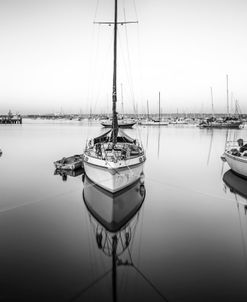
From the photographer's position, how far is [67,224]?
31.2 ft

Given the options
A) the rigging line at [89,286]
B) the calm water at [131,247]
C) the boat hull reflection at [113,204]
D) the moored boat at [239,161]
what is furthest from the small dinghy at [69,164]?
the rigging line at [89,286]

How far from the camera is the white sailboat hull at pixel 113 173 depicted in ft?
37.9

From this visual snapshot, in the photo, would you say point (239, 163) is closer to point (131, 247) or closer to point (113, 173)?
point (113, 173)

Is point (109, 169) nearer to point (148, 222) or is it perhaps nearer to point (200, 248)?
point (148, 222)

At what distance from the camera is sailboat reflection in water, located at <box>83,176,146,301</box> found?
753 cm

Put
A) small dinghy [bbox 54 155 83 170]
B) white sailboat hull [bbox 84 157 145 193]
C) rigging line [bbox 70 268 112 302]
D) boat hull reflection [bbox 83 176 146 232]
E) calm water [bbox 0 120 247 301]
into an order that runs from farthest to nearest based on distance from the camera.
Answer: small dinghy [bbox 54 155 83 170]
white sailboat hull [bbox 84 157 145 193]
boat hull reflection [bbox 83 176 146 232]
calm water [bbox 0 120 247 301]
rigging line [bbox 70 268 112 302]

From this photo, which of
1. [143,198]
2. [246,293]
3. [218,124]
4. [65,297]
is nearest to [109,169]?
[143,198]

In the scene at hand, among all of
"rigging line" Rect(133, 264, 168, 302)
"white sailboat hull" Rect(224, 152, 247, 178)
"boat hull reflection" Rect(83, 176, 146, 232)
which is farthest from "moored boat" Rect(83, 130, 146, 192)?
"white sailboat hull" Rect(224, 152, 247, 178)

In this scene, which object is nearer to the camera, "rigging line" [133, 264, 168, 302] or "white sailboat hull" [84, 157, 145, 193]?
"rigging line" [133, 264, 168, 302]

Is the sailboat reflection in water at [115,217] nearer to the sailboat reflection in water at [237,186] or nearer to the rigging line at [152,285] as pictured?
the rigging line at [152,285]

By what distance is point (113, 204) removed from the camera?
11281 mm

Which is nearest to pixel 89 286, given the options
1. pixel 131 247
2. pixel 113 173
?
pixel 131 247

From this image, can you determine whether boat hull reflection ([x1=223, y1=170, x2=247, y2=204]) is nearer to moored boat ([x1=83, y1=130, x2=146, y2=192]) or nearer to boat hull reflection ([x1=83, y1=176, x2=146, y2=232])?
boat hull reflection ([x1=83, y1=176, x2=146, y2=232])

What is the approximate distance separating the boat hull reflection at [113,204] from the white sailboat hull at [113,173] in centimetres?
46
